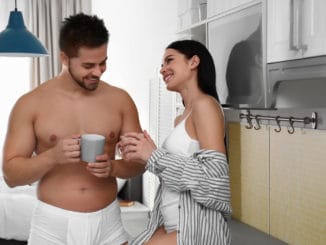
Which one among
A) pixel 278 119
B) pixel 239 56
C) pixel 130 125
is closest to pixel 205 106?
pixel 130 125

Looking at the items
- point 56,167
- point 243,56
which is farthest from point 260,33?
point 56,167

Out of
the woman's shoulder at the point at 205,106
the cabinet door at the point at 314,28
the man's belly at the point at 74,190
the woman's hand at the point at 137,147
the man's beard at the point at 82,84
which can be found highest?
the cabinet door at the point at 314,28

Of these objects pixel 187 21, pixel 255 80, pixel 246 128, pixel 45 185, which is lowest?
pixel 45 185

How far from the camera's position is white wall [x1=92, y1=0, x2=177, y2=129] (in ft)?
13.2

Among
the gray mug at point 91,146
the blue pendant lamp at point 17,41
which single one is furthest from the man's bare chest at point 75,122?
the blue pendant lamp at point 17,41

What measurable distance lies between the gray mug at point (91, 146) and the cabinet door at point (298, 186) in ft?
2.76

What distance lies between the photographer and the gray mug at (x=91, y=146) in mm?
1513

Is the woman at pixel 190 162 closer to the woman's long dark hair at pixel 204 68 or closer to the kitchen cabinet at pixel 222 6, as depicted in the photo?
the woman's long dark hair at pixel 204 68

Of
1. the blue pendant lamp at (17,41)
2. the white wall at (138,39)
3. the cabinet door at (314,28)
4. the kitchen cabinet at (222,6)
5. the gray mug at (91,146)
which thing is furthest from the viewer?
the white wall at (138,39)

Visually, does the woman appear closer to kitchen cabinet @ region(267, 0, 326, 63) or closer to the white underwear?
the white underwear

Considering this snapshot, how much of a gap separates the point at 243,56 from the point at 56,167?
1.07 meters

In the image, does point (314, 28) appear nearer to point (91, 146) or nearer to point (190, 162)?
point (190, 162)

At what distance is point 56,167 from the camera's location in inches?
69.1

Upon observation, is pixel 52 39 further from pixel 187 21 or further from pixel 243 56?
pixel 243 56
